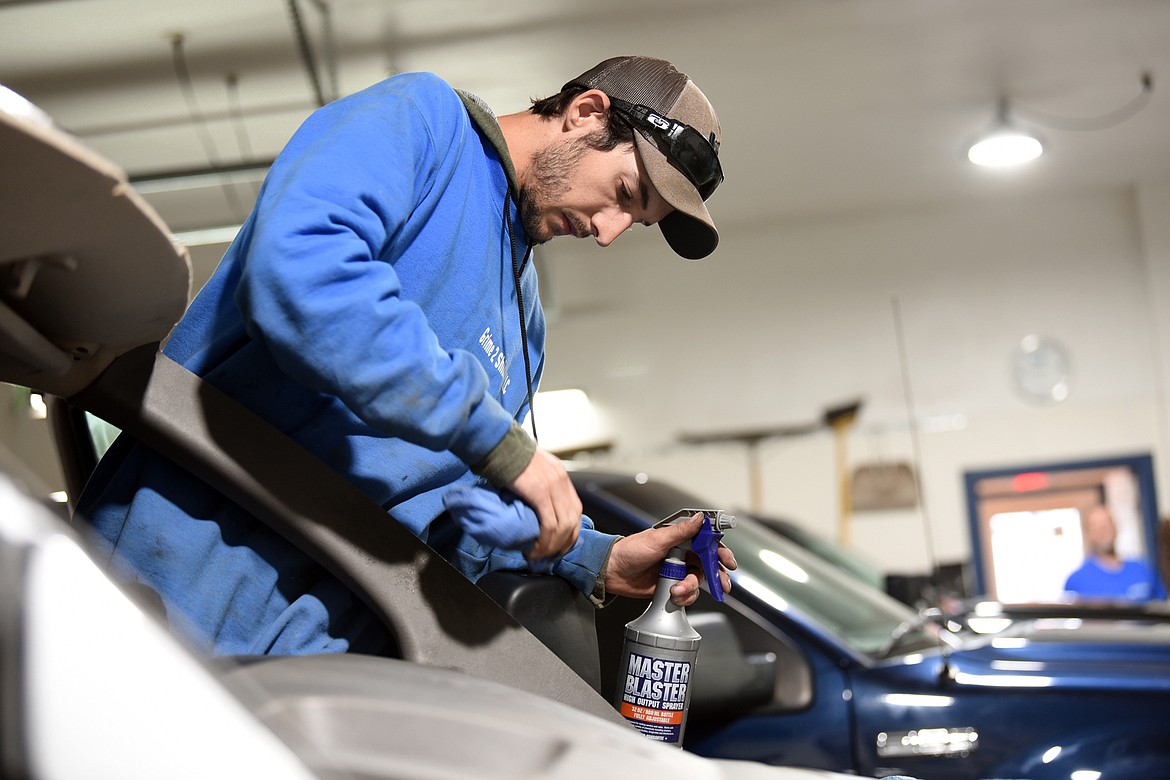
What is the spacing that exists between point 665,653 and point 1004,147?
696 centimetres

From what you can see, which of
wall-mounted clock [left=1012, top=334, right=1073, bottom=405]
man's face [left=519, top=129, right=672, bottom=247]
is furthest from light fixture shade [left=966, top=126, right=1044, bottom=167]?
man's face [left=519, top=129, right=672, bottom=247]

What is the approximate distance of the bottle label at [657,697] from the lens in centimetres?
145

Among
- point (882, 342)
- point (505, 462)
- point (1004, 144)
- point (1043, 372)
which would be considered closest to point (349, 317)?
point (505, 462)

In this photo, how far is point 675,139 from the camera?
159cm

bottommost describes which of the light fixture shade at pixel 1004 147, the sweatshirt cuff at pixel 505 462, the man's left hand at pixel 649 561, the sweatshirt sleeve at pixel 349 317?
the man's left hand at pixel 649 561

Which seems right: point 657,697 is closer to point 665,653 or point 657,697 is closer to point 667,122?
point 665,653

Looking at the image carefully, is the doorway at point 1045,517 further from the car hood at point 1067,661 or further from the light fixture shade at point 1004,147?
the car hood at point 1067,661

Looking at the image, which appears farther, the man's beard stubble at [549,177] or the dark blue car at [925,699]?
the dark blue car at [925,699]

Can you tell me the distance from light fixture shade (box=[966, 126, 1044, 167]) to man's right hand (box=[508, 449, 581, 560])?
23.1ft

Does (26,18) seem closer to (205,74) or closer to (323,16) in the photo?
(205,74)

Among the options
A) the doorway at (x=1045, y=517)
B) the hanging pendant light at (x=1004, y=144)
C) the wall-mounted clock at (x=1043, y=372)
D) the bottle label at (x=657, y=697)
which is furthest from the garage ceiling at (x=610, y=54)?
the bottle label at (x=657, y=697)

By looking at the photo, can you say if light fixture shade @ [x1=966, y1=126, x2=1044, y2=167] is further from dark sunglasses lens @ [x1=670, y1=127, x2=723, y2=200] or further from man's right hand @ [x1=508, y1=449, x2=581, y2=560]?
man's right hand @ [x1=508, y1=449, x2=581, y2=560]

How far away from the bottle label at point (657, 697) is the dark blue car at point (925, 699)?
0.65 metres

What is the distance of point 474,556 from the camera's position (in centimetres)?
154
